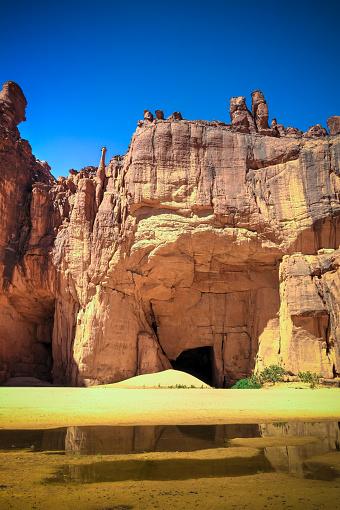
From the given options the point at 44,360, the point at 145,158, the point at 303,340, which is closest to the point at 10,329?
the point at 44,360

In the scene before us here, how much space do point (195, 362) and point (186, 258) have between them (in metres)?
10.8

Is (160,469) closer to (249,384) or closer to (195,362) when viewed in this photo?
(249,384)

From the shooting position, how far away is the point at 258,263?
93.1ft

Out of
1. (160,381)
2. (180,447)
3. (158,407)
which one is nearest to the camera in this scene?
(180,447)

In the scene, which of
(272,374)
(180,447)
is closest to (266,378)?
(272,374)

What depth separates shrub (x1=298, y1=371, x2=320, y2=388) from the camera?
23.0 metres

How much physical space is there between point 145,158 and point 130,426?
2106 centimetres

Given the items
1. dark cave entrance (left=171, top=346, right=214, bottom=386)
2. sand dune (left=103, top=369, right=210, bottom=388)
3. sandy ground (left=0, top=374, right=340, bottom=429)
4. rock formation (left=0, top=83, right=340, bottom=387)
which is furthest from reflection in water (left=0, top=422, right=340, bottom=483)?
dark cave entrance (left=171, top=346, right=214, bottom=386)

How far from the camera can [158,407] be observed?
14.3 m

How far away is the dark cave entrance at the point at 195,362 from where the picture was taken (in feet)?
110

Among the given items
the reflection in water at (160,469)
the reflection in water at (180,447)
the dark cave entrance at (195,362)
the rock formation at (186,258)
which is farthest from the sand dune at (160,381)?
the reflection in water at (160,469)

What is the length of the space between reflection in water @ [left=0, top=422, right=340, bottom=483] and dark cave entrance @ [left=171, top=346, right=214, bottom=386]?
22571 millimetres

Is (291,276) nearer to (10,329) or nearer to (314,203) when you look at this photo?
(314,203)

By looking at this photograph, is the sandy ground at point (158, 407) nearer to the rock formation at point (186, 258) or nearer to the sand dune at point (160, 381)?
the sand dune at point (160, 381)
